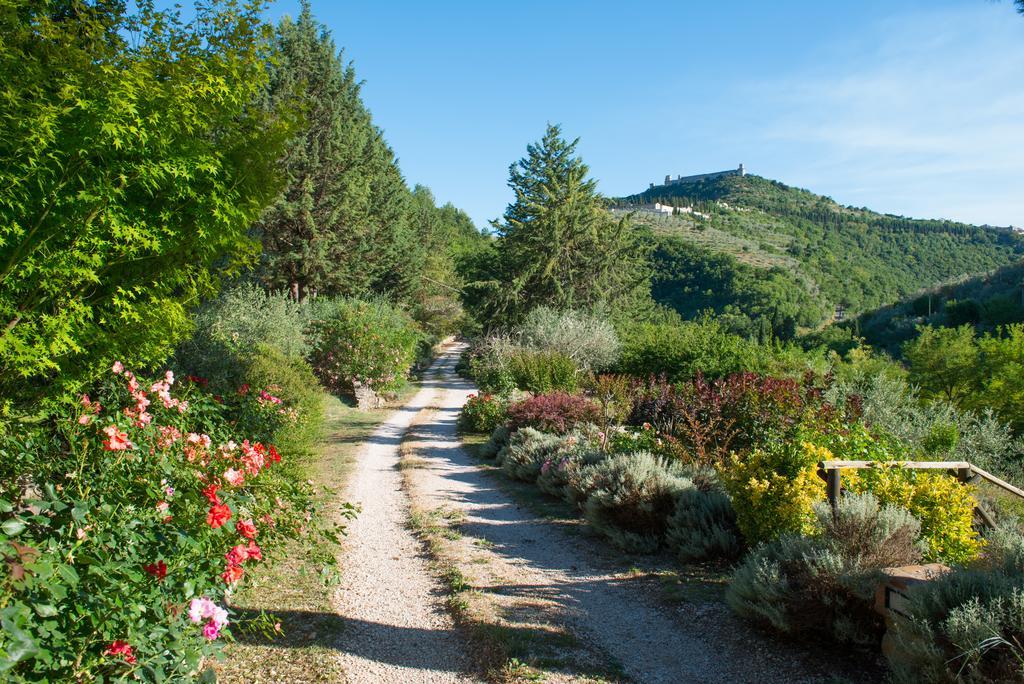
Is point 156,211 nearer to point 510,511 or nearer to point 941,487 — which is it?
point 510,511

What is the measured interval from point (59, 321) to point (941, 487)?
6.66m

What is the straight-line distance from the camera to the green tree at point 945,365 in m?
13.8

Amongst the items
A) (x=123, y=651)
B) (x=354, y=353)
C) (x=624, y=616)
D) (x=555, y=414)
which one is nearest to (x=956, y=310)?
(x=555, y=414)

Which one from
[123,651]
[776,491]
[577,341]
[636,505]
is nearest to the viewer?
[123,651]

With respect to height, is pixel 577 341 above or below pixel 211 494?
above

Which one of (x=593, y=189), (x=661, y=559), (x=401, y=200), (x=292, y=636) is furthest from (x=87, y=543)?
(x=401, y=200)

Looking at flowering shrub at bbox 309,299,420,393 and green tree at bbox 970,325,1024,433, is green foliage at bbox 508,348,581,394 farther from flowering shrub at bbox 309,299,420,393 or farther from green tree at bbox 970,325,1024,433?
green tree at bbox 970,325,1024,433

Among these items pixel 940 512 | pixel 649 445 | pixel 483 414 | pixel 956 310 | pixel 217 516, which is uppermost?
pixel 956 310

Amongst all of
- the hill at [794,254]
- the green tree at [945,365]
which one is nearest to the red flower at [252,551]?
the green tree at [945,365]

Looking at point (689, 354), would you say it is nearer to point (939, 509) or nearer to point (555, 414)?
point (555, 414)

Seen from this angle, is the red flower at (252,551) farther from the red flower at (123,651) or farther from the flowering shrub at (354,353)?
the flowering shrub at (354,353)

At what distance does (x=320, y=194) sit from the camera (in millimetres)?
21844

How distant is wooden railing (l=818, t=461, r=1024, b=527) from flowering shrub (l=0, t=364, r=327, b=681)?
391 cm

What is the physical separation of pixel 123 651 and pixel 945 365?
16.3m
